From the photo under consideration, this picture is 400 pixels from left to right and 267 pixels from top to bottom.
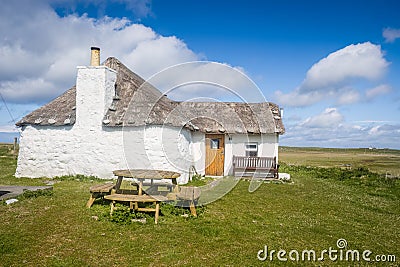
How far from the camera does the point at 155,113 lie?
48.1 ft

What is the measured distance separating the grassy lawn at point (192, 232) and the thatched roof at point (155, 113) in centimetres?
441

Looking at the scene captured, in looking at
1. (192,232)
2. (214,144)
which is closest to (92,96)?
(214,144)

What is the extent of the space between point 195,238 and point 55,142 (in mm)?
10873

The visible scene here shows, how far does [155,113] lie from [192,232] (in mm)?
8130

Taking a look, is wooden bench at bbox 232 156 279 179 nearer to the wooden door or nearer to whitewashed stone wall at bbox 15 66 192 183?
the wooden door

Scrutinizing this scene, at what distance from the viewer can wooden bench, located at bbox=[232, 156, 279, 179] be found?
18.6m

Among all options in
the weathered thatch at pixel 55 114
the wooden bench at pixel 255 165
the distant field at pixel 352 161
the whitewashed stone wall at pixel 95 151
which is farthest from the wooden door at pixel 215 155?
the distant field at pixel 352 161

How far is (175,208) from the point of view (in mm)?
9195

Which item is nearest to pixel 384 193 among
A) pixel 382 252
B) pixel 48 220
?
pixel 382 252

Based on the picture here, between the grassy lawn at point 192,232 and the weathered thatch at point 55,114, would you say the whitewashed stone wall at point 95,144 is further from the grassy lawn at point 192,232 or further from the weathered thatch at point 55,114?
the grassy lawn at point 192,232

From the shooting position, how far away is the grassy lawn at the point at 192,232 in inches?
233

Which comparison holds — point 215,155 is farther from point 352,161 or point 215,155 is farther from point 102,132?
point 352,161

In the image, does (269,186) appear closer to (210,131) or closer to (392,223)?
(210,131)

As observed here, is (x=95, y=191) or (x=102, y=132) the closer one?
(x=95, y=191)
